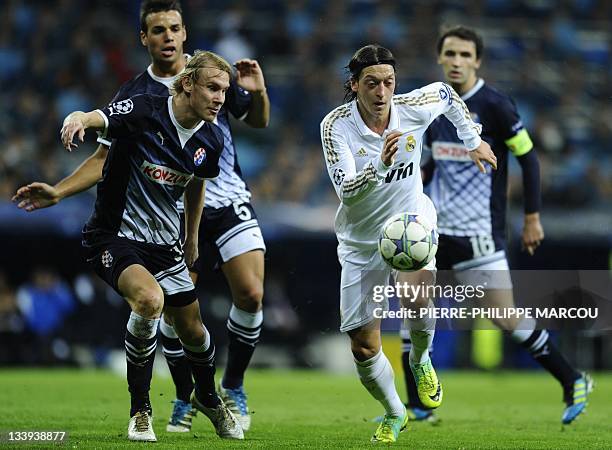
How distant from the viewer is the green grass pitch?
7.18 m

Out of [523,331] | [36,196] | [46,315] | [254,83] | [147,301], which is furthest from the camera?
[46,315]

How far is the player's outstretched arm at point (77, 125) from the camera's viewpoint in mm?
6148

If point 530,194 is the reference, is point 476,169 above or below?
above

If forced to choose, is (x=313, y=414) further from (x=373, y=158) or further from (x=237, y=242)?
(x=373, y=158)

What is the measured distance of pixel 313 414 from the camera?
9742 millimetres

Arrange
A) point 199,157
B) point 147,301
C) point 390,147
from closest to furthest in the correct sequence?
point 390,147 → point 147,301 → point 199,157

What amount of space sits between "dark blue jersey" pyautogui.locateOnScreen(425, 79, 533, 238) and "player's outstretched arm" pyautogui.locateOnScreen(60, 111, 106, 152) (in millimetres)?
3414

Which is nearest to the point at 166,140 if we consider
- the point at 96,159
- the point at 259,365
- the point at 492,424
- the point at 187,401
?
the point at 96,159

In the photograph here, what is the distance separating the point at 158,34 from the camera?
318 inches

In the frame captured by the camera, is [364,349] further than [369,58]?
Yes

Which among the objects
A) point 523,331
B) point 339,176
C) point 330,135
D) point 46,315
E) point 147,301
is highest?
point 330,135

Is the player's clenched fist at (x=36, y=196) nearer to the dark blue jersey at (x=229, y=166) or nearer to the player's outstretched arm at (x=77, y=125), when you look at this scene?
the player's outstretched arm at (x=77, y=125)

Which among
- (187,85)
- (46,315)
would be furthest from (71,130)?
(46,315)

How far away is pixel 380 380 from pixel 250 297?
4.59 ft
